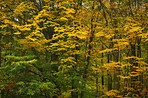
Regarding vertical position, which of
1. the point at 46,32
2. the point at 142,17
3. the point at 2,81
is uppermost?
the point at 142,17

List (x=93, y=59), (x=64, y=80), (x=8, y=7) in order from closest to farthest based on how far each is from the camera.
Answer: (x=64, y=80)
(x=8, y=7)
(x=93, y=59)

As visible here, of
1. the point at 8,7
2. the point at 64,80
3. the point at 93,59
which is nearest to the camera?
the point at 64,80

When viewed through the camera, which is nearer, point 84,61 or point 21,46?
point 21,46

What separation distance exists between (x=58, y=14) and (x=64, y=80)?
13.7ft

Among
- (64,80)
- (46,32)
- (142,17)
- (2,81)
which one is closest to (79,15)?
(46,32)

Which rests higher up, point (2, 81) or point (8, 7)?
point (8, 7)

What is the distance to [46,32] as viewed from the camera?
30.1ft

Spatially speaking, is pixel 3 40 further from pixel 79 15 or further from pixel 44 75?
pixel 79 15

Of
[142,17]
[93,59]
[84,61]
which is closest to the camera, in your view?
[142,17]

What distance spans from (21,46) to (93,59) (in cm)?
511

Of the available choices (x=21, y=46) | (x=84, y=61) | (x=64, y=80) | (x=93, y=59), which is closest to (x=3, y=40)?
(x=21, y=46)

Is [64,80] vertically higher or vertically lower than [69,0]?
lower

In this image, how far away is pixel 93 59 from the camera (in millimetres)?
9820

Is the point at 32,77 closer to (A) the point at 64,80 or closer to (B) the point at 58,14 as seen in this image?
(A) the point at 64,80
